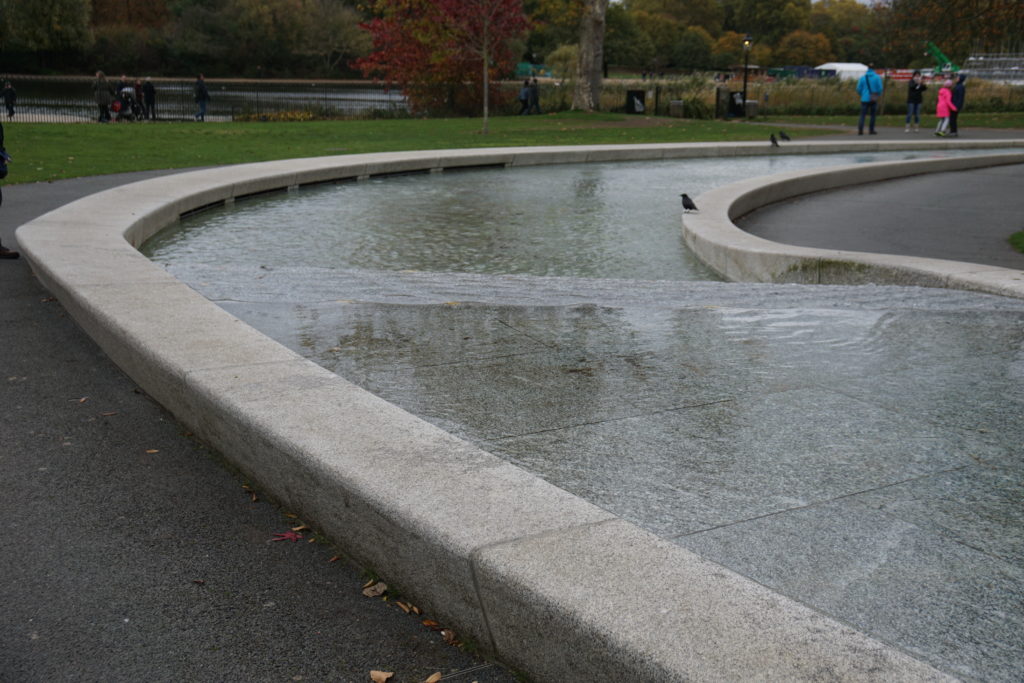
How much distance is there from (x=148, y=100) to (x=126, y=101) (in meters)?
0.75

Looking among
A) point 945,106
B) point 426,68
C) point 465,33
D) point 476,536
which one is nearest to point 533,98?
point 426,68

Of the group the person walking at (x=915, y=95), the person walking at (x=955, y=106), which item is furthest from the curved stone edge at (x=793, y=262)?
the person walking at (x=915, y=95)

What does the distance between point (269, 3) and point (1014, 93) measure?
50144mm

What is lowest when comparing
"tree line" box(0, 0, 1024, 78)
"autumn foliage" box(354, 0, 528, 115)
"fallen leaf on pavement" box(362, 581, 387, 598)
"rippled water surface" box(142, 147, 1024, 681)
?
"fallen leaf on pavement" box(362, 581, 387, 598)

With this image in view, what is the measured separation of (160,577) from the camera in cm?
347

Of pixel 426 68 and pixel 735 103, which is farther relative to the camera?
pixel 426 68

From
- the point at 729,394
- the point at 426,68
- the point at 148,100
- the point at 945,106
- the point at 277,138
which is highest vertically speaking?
the point at 426,68

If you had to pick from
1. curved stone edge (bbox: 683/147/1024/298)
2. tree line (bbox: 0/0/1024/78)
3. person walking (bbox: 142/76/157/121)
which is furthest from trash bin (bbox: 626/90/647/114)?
curved stone edge (bbox: 683/147/1024/298)

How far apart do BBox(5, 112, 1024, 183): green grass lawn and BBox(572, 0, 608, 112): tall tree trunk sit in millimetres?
2624

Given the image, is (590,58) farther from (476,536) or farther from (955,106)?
(476,536)

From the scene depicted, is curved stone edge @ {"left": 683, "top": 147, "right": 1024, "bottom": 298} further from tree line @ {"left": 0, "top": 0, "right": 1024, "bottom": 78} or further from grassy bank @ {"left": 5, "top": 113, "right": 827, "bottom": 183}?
tree line @ {"left": 0, "top": 0, "right": 1024, "bottom": 78}

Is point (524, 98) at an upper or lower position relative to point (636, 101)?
upper

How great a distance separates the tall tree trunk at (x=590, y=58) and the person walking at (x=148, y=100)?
53.5 feet

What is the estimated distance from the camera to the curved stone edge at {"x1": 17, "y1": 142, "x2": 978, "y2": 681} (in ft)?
8.04
